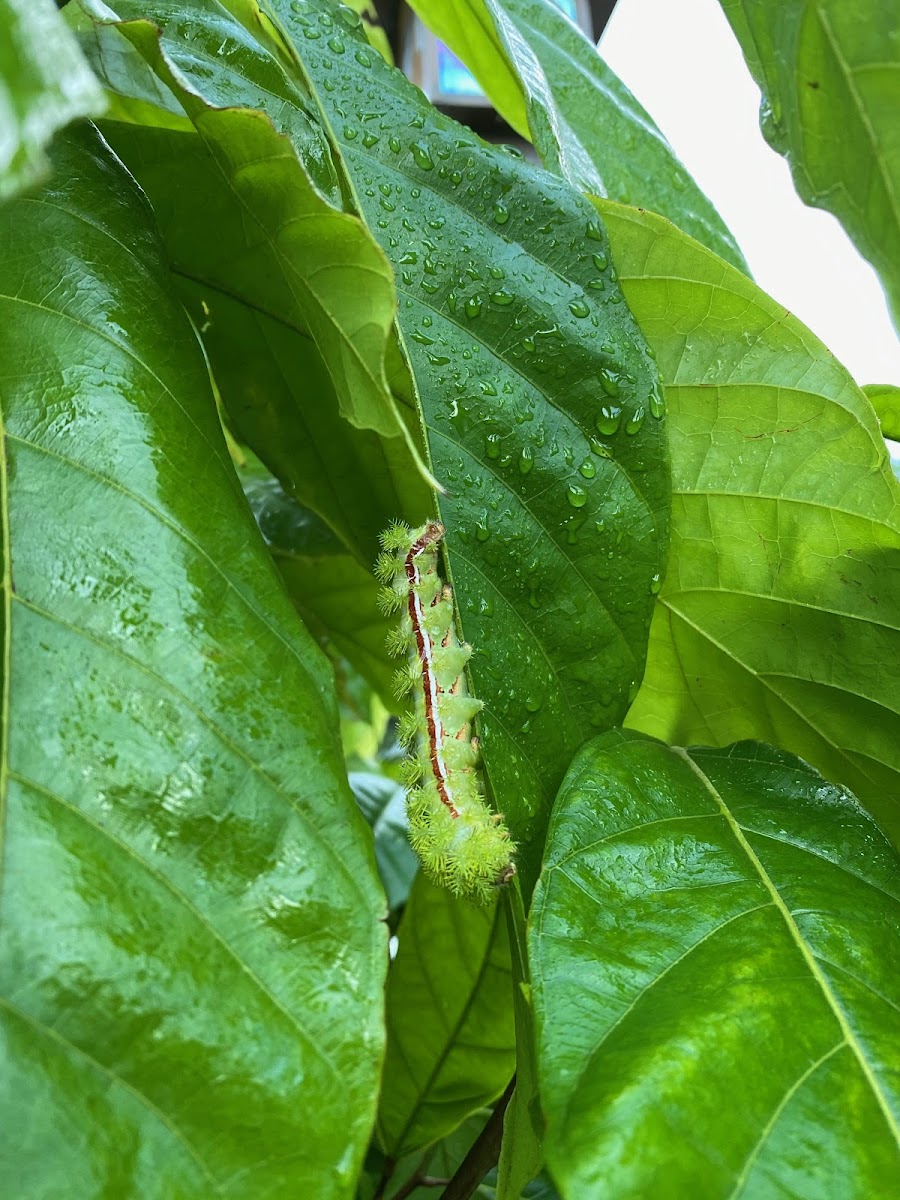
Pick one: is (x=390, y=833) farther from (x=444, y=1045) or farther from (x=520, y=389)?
(x=520, y=389)

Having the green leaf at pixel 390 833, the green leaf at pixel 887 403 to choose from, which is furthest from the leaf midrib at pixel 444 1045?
the green leaf at pixel 887 403

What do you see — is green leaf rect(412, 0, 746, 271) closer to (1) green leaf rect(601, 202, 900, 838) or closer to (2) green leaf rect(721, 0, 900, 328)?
(1) green leaf rect(601, 202, 900, 838)

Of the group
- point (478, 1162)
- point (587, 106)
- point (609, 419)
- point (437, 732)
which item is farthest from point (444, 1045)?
point (587, 106)

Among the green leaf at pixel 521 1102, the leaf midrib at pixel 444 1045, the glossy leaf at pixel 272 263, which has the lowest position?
the leaf midrib at pixel 444 1045

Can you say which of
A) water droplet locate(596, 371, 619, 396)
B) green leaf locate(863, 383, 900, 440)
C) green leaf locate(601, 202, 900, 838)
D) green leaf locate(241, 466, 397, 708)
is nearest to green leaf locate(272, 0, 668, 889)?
water droplet locate(596, 371, 619, 396)

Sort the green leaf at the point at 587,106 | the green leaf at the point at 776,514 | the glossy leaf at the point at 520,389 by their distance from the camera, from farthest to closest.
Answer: the green leaf at the point at 587,106
the green leaf at the point at 776,514
the glossy leaf at the point at 520,389

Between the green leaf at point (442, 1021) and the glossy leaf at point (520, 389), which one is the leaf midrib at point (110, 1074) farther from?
the green leaf at point (442, 1021)
